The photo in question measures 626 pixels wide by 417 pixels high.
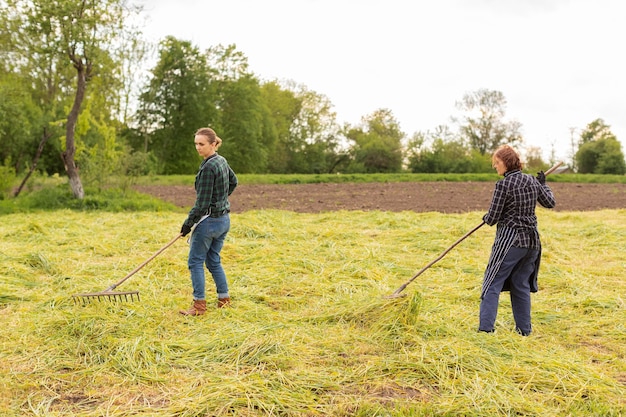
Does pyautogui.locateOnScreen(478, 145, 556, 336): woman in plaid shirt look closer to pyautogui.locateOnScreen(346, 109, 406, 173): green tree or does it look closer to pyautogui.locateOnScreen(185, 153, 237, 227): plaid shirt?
pyautogui.locateOnScreen(185, 153, 237, 227): plaid shirt

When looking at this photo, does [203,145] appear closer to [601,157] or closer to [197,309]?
[197,309]

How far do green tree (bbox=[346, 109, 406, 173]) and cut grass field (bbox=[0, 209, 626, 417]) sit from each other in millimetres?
32956

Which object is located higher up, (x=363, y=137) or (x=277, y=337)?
(x=363, y=137)

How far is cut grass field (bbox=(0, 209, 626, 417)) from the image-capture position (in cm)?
333

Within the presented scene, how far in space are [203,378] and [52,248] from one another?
5365 millimetres

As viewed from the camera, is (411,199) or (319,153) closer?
(411,199)

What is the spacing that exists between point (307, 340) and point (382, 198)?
12.4 m

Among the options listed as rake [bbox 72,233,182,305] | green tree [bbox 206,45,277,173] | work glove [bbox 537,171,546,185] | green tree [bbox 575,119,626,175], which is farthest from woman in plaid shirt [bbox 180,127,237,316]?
green tree [bbox 575,119,626,175]

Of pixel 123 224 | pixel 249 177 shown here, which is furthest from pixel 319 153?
pixel 123 224

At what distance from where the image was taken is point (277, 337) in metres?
4.20

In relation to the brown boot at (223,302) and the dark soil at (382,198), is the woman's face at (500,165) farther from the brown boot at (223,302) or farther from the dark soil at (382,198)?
the dark soil at (382,198)

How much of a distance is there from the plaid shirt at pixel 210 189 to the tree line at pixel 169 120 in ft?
29.4

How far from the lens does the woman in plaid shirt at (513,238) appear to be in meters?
4.44

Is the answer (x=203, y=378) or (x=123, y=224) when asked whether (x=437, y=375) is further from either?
(x=123, y=224)
